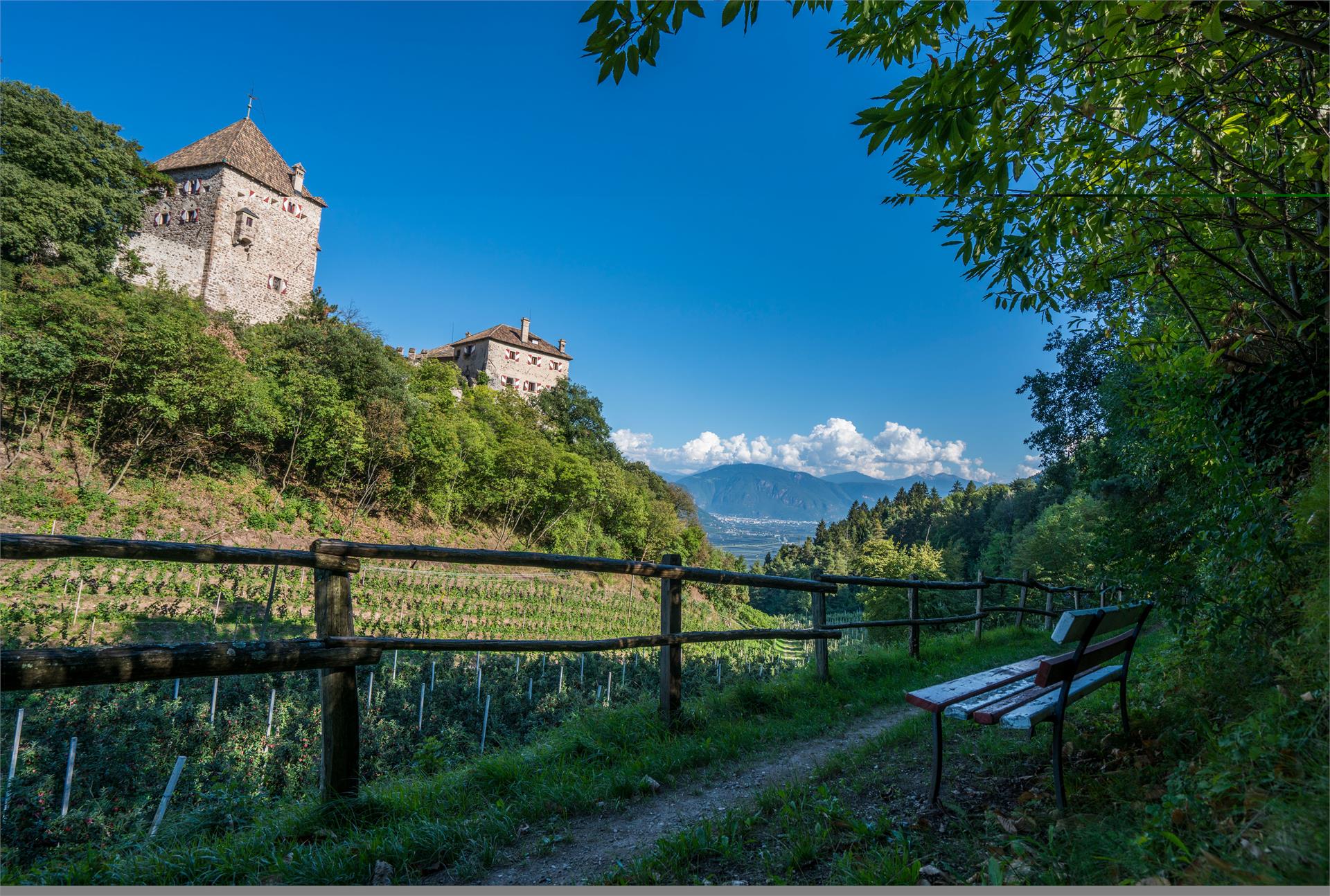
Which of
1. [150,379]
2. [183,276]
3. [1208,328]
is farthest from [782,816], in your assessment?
[183,276]

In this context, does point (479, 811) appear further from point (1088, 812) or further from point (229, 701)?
point (229, 701)

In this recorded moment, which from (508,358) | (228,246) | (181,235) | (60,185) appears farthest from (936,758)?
(508,358)

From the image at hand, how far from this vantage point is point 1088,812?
2656 mm

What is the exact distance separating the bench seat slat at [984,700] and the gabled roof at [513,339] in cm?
6006

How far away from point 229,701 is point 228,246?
35.6 metres

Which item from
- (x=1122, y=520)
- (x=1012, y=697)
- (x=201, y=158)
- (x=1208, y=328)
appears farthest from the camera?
(x=201, y=158)

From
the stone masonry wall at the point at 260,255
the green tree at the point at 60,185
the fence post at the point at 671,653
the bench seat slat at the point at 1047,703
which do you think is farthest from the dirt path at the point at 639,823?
the stone masonry wall at the point at 260,255

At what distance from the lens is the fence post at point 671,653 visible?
4.34 metres

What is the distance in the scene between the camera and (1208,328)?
4.16m

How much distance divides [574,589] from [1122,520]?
25.5 m

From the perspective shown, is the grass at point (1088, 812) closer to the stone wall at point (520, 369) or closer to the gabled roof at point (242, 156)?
the gabled roof at point (242, 156)

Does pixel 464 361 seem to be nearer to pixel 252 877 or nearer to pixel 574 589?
pixel 574 589

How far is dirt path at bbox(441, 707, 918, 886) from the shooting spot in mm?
2523

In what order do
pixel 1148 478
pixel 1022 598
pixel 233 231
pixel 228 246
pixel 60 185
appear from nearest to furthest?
pixel 1148 478, pixel 1022 598, pixel 60 185, pixel 228 246, pixel 233 231
